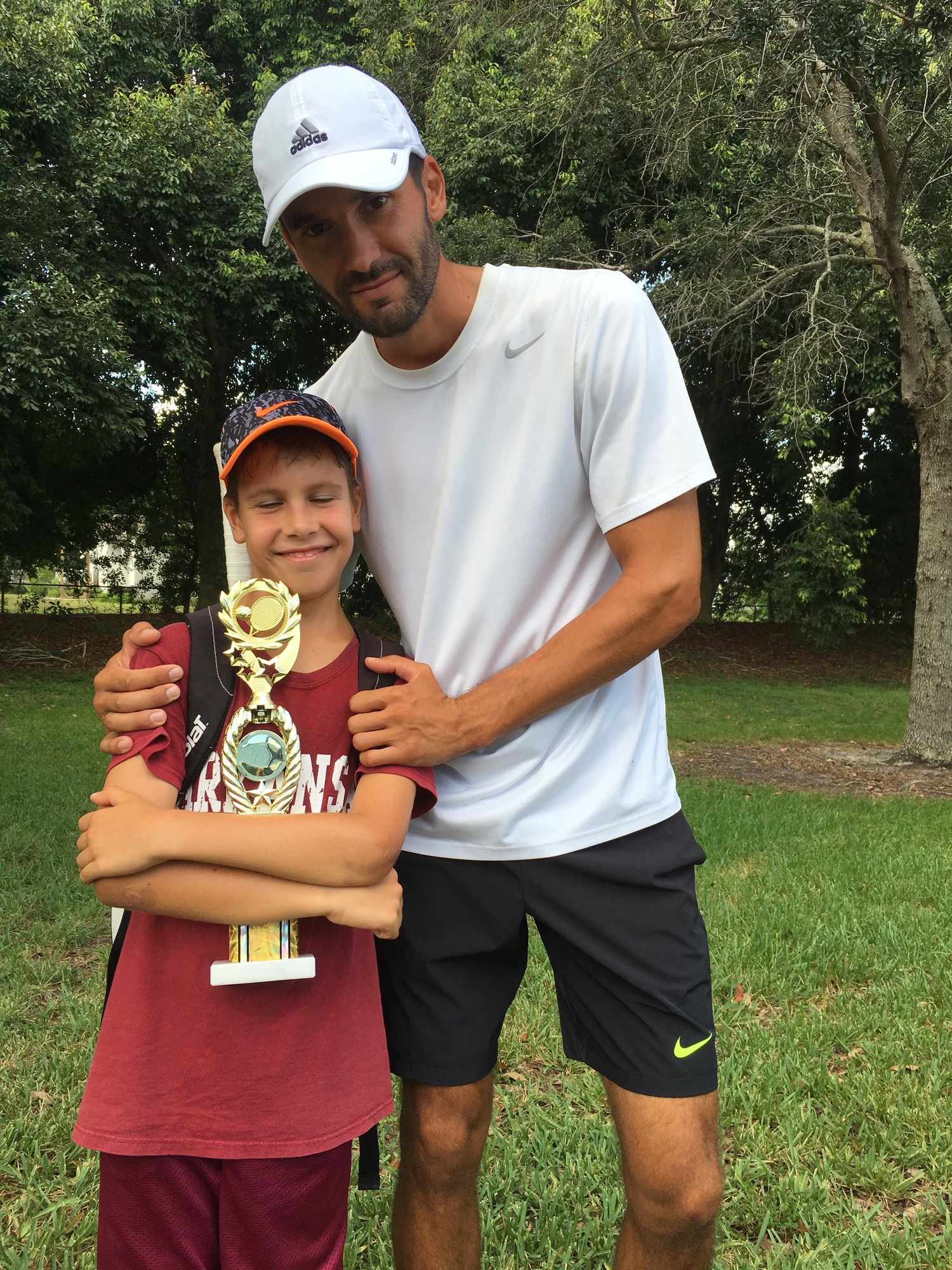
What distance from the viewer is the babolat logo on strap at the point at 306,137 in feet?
5.94

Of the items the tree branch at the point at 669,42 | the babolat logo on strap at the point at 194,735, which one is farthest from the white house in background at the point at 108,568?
the babolat logo on strap at the point at 194,735

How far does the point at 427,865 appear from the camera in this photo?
2.00 m

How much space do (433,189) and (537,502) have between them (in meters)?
0.69

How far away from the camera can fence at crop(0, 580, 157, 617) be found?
2150cm

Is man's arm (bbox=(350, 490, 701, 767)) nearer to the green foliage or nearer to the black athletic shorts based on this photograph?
the black athletic shorts

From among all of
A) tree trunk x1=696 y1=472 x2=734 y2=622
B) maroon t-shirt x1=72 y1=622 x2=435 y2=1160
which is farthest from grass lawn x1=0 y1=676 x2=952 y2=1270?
tree trunk x1=696 y1=472 x2=734 y2=622

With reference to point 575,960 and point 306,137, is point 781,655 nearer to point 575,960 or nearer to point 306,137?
point 575,960

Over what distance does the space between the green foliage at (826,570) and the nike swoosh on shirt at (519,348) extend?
13636 mm

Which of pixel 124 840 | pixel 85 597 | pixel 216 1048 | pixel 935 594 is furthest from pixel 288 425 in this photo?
pixel 85 597

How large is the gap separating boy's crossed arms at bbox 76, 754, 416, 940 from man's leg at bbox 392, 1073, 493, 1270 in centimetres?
59

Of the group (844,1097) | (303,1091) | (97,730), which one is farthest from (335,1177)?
(97,730)

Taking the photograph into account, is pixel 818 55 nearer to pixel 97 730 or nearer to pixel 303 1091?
pixel 303 1091

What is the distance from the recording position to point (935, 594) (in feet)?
30.6

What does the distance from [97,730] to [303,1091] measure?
31.0 ft
